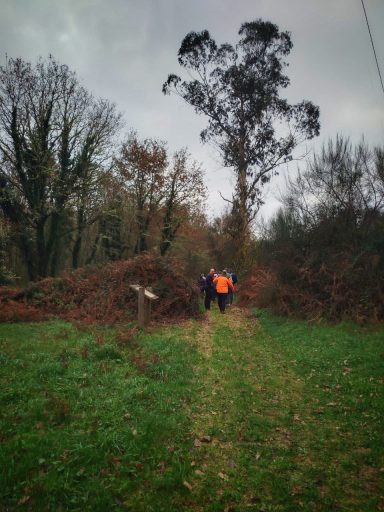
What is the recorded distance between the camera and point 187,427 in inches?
204

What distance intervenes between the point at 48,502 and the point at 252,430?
9.57 feet

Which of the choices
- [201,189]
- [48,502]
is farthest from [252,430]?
[201,189]

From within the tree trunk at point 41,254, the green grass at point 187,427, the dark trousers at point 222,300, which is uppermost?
the tree trunk at point 41,254

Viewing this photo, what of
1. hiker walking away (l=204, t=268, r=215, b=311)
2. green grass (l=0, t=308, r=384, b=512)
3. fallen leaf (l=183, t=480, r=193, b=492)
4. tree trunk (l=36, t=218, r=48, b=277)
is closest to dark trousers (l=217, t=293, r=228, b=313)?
hiker walking away (l=204, t=268, r=215, b=311)

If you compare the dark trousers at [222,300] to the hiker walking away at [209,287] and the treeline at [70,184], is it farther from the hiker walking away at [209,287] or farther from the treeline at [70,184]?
the treeline at [70,184]

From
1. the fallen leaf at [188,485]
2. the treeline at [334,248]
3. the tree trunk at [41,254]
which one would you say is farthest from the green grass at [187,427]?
the tree trunk at [41,254]

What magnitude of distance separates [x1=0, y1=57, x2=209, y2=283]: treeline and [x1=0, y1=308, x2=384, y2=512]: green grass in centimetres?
1384

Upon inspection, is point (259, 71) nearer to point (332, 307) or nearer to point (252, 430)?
point (332, 307)

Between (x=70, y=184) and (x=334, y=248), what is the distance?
16527 mm

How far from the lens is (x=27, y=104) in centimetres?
2003

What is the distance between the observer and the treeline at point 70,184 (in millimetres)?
20172

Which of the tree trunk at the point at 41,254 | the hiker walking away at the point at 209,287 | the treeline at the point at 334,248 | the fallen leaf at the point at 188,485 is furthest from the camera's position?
the tree trunk at the point at 41,254

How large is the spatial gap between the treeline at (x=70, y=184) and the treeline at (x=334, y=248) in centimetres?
1158

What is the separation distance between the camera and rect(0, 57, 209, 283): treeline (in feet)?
66.2
